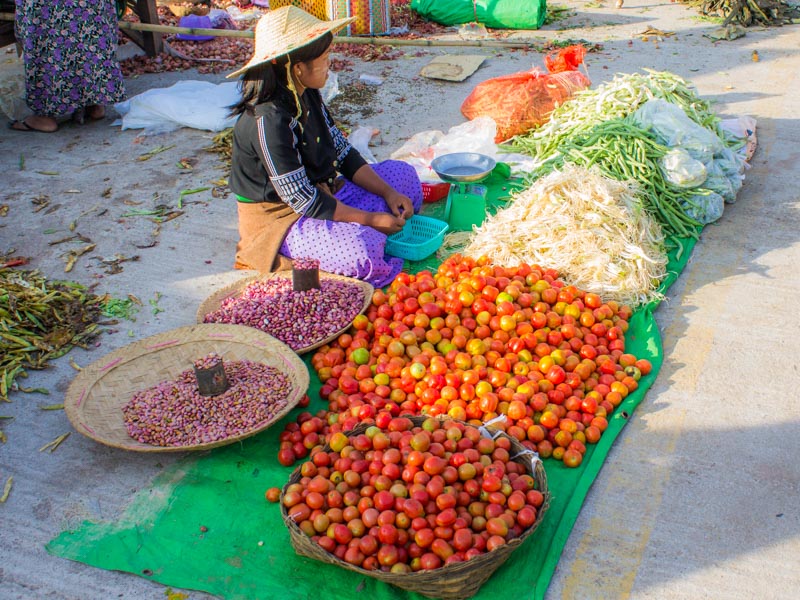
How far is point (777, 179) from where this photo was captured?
190 inches

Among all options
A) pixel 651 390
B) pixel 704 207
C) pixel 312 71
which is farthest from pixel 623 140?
pixel 312 71

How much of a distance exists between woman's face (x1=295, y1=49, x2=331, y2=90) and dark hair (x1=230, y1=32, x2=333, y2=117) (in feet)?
0.06

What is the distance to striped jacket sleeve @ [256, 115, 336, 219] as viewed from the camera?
3426 mm

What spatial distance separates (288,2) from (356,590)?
777cm

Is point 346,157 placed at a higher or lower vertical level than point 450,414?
higher

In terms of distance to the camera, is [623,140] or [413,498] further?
[623,140]

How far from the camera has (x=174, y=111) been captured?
607cm

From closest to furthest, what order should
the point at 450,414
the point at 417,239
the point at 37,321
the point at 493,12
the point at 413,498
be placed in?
the point at 413,498 → the point at 450,414 → the point at 37,321 → the point at 417,239 → the point at 493,12

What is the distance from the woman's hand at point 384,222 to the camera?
3766 millimetres

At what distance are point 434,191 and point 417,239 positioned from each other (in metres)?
0.62

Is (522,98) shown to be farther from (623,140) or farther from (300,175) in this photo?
(300,175)

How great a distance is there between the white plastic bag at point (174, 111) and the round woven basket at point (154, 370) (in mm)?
3213

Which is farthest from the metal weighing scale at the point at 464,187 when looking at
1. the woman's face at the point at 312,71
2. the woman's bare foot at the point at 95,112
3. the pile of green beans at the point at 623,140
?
the woman's bare foot at the point at 95,112

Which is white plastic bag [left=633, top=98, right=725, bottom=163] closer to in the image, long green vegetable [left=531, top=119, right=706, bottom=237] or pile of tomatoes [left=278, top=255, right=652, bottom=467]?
long green vegetable [left=531, top=119, right=706, bottom=237]
